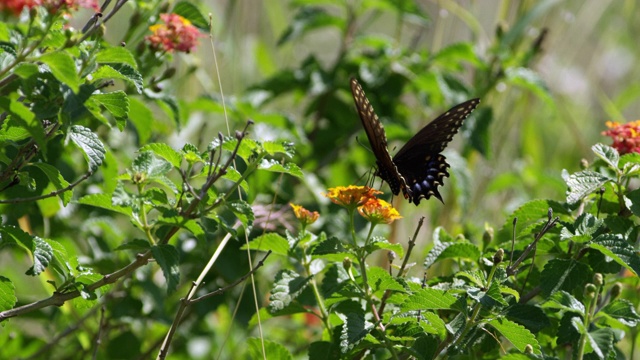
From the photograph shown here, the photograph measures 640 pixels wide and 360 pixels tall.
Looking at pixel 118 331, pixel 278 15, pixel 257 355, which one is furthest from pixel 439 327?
pixel 278 15

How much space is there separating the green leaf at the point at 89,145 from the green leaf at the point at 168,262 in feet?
0.53

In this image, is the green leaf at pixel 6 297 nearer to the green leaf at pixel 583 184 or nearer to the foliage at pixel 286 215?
the foliage at pixel 286 215

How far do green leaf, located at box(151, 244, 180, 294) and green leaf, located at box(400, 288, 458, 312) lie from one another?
0.36m

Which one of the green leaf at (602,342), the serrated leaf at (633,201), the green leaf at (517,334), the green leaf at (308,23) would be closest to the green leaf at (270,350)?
the green leaf at (517,334)

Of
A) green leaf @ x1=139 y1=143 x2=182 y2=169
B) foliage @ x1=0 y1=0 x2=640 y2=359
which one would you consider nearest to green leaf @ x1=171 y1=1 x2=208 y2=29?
foliage @ x1=0 y1=0 x2=640 y2=359

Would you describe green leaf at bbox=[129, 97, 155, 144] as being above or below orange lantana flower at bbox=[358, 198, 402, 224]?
below

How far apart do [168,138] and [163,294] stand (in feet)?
1.78

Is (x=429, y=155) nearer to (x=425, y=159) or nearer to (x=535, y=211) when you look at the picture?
(x=425, y=159)

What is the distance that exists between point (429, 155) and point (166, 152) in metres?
0.81

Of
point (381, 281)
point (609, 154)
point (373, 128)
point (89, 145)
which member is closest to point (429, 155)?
point (373, 128)

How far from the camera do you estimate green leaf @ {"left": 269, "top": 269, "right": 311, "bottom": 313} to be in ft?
4.34

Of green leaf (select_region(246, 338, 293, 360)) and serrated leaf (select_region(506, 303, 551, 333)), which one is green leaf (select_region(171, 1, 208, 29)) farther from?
serrated leaf (select_region(506, 303, 551, 333))

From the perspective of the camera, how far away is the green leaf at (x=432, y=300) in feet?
3.84

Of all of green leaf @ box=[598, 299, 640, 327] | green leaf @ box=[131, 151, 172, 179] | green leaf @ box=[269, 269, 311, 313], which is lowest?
green leaf @ box=[269, 269, 311, 313]
